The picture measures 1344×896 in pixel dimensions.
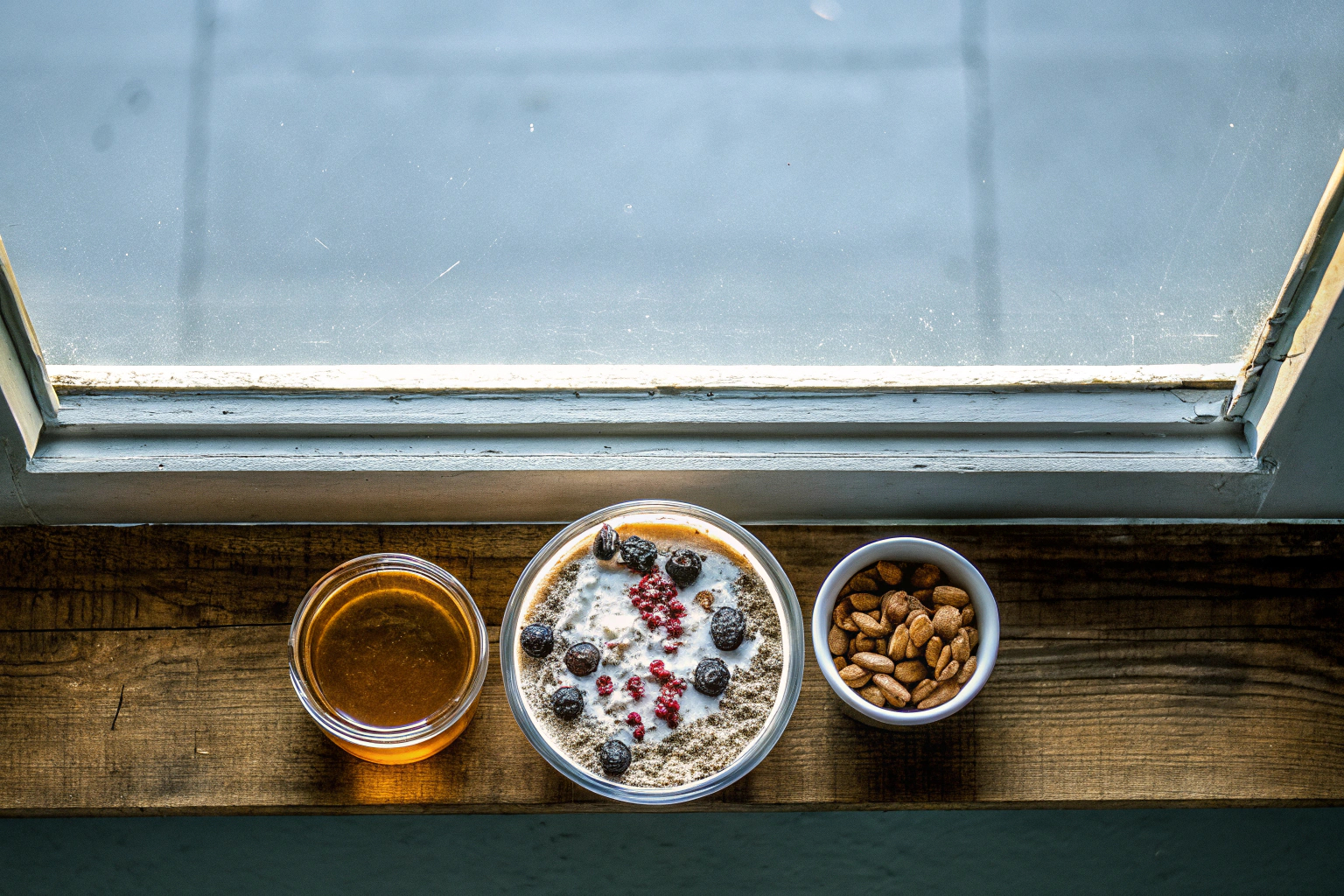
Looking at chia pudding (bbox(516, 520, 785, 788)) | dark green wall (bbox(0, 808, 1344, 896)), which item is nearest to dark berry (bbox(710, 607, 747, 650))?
chia pudding (bbox(516, 520, 785, 788))

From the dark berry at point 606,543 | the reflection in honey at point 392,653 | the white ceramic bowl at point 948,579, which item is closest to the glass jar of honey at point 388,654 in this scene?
the reflection in honey at point 392,653

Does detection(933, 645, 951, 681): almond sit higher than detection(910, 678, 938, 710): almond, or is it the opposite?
detection(933, 645, 951, 681): almond

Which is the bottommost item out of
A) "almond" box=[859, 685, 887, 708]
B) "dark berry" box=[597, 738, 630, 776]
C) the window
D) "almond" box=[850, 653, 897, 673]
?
"dark berry" box=[597, 738, 630, 776]

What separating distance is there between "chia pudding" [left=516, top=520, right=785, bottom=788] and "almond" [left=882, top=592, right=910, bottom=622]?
8 cm

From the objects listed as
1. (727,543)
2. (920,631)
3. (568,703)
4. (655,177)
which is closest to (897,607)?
(920,631)

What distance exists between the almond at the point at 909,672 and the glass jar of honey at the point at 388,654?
29cm

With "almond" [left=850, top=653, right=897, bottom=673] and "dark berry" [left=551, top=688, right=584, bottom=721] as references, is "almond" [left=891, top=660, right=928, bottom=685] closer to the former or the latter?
"almond" [left=850, top=653, right=897, bottom=673]

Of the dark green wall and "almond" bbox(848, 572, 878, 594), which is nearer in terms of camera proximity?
"almond" bbox(848, 572, 878, 594)

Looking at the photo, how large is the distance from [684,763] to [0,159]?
614 millimetres

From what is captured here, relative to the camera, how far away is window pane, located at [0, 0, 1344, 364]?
25.8 inches

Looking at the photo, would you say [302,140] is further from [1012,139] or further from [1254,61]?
[1254,61]

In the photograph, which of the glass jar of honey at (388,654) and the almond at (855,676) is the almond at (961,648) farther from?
the glass jar of honey at (388,654)

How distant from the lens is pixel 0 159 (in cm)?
64

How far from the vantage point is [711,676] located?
2.11 ft
